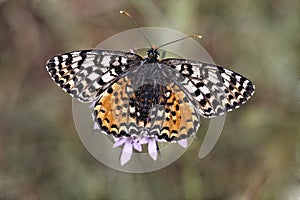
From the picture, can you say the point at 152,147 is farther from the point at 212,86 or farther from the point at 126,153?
the point at 212,86

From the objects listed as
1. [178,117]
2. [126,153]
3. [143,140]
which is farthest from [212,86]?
[126,153]

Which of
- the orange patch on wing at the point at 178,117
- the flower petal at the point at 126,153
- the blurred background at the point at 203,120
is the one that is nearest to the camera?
the orange patch on wing at the point at 178,117

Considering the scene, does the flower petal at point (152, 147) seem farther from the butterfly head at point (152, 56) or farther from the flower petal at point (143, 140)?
the butterfly head at point (152, 56)

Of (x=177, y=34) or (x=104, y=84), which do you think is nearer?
(x=104, y=84)

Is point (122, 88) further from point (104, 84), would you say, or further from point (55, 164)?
point (55, 164)

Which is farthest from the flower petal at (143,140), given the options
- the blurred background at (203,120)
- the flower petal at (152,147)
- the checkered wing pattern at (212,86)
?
the blurred background at (203,120)
